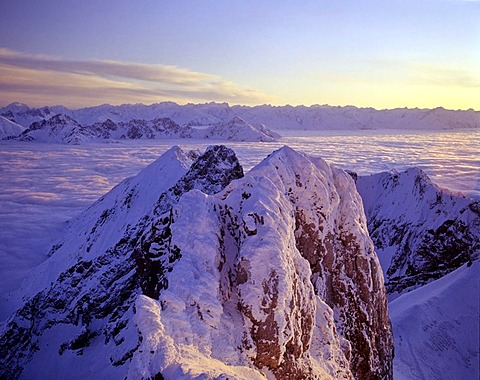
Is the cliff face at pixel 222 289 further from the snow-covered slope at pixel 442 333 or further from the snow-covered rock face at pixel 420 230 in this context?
the snow-covered rock face at pixel 420 230

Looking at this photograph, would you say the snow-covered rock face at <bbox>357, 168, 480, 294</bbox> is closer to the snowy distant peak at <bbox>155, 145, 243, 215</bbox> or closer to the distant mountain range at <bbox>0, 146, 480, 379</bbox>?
the distant mountain range at <bbox>0, 146, 480, 379</bbox>

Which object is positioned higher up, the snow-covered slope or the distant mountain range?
the distant mountain range

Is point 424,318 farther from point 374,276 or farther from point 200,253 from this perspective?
point 200,253

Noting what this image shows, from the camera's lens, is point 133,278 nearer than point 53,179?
Yes

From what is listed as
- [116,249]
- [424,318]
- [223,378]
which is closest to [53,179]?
[116,249]

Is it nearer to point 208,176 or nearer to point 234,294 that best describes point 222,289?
point 234,294

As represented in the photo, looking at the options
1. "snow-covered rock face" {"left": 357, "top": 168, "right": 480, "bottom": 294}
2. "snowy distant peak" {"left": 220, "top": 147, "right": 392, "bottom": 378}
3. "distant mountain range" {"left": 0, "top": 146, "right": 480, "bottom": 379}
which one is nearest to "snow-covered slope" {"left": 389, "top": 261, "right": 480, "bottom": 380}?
"distant mountain range" {"left": 0, "top": 146, "right": 480, "bottom": 379}
